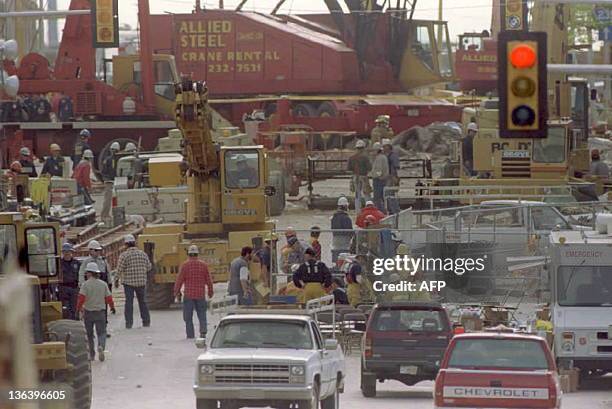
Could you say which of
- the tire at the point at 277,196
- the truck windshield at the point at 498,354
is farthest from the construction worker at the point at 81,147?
the truck windshield at the point at 498,354

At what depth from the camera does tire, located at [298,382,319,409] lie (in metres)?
14.9

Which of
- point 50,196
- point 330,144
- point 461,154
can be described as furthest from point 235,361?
point 330,144

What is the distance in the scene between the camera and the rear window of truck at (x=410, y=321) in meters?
18.9

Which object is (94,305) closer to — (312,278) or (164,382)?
(164,382)

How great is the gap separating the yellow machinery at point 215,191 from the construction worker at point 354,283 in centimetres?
385

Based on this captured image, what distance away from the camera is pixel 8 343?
10.9 ft

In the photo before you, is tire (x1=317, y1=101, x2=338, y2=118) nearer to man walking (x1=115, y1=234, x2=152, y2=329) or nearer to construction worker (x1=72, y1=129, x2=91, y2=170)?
construction worker (x1=72, y1=129, x2=91, y2=170)

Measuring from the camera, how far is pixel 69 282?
21.3 m

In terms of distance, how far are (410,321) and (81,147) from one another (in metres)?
28.7

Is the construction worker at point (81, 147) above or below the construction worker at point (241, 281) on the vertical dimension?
above

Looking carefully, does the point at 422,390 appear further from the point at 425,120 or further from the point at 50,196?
the point at 425,120

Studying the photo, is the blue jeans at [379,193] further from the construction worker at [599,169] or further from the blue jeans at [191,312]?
the blue jeans at [191,312]

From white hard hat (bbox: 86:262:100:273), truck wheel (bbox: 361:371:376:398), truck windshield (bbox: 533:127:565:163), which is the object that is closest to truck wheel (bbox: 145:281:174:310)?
white hard hat (bbox: 86:262:100:273)

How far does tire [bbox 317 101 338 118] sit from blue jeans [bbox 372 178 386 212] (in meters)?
17.7
